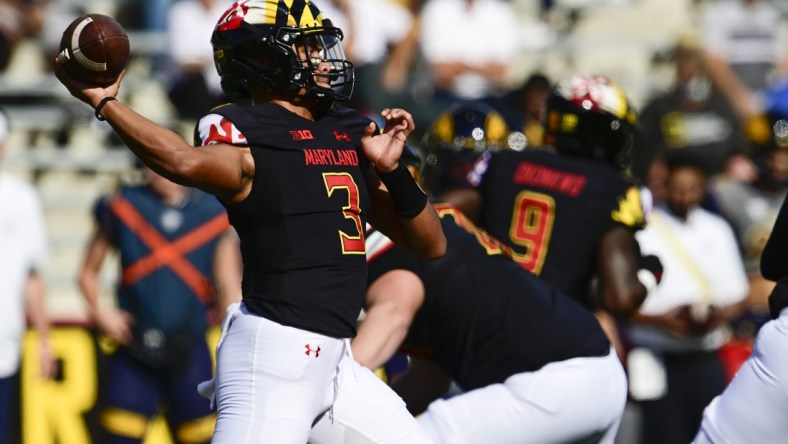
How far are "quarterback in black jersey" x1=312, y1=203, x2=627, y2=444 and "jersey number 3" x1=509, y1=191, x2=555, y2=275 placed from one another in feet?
1.76

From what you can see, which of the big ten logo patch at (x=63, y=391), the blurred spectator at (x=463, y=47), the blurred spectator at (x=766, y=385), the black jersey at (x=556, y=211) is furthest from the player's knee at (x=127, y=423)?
the blurred spectator at (x=463, y=47)

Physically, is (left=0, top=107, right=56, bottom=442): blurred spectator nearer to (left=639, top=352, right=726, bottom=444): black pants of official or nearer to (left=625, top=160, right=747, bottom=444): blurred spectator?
(left=625, top=160, right=747, bottom=444): blurred spectator

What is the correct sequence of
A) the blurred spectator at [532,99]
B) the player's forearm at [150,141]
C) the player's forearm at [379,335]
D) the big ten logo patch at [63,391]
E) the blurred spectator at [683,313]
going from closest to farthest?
the player's forearm at [150,141] → the player's forearm at [379,335] → the blurred spectator at [683,313] → the big ten logo patch at [63,391] → the blurred spectator at [532,99]

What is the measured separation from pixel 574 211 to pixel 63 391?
3.86 meters

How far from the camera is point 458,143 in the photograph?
6.32m

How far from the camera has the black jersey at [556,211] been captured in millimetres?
5738

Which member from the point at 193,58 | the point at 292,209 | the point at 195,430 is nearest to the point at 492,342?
the point at 292,209

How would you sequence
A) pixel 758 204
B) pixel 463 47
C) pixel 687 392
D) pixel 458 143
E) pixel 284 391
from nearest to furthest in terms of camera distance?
pixel 284 391
pixel 458 143
pixel 687 392
pixel 758 204
pixel 463 47

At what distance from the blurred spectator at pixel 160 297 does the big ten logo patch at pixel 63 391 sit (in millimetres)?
231

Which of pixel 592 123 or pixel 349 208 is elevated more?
pixel 349 208

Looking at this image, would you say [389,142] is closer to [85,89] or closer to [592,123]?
[85,89]

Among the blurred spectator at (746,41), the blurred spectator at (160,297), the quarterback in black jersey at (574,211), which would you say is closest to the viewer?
the quarterback in black jersey at (574,211)

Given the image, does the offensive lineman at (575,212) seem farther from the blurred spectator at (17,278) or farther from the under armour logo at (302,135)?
the blurred spectator at (17,278)

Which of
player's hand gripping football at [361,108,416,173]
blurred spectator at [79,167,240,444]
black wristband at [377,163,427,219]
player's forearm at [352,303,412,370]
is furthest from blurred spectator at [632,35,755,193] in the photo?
player's hand gripping football at [361,108,416,173]
